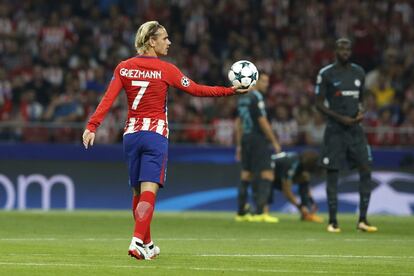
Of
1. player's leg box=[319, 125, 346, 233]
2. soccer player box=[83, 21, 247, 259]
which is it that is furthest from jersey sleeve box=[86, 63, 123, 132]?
player's leg box=[319, 125, 346, 233]

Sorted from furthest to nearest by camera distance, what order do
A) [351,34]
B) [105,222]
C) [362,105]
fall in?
[351,34]
[105,222]
[362,105]

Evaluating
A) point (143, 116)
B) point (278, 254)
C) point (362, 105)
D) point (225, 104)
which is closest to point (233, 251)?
point (278, 254)

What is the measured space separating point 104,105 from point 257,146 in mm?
7885

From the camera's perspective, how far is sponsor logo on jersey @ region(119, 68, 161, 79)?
1138 cm

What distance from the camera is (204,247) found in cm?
1297

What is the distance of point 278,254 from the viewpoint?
39.5 ft

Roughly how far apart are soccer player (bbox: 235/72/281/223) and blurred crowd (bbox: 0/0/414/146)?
14.1 ft

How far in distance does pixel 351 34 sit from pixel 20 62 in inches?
319

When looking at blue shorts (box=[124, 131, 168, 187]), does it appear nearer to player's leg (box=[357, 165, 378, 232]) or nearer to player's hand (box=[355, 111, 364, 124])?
player's hand (box=[355, 111, 364, 124])

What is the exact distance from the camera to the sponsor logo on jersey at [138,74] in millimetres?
11375

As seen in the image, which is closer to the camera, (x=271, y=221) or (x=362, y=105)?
(x=362, y=105)

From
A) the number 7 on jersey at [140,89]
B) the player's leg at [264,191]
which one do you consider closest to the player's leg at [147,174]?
the number 7 on jersey at [140,89]

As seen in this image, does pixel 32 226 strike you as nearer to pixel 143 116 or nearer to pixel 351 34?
pixel 143 116

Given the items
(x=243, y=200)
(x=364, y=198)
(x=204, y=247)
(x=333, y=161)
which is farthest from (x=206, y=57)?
(x=204, y=247)
